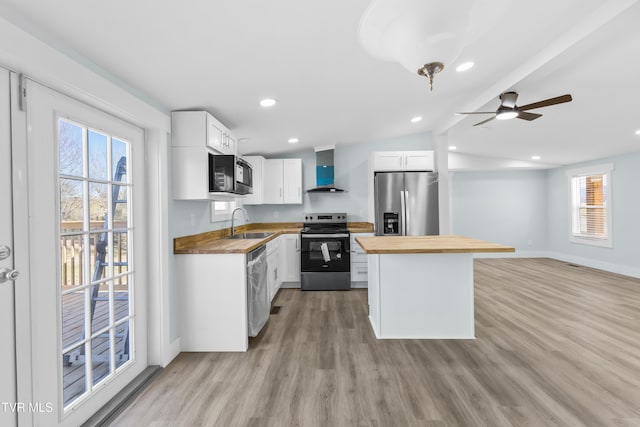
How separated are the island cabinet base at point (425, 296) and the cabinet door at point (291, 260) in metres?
2.01

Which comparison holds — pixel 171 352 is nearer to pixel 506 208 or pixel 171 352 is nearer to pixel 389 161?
pixel 389 161

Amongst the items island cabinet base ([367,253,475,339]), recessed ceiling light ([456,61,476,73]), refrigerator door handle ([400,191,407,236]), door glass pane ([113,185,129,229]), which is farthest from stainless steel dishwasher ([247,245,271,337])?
recessed ceiling light ([456,61,476,73])

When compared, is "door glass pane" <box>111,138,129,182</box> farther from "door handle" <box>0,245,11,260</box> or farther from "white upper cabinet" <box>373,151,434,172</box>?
"white upper cabinet" <box>373,151,434,172</box>

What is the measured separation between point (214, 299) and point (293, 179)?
8.97 ft

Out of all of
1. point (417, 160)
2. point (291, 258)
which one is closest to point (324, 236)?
point (291, 258)

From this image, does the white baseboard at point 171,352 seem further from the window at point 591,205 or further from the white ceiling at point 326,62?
the window at point 591,205

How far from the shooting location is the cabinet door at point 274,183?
4.89 metres

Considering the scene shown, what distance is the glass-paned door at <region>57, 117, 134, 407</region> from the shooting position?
1.60 meters

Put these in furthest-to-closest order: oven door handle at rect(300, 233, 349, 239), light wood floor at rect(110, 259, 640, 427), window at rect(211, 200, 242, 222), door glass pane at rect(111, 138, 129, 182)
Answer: oven door handle at rect(300, 233, 349, 239)
window at rect(211, 200, 242, 222)
door glass pane at rect(111, 138, 129, 182)
light wood floor at rect(110, 259, 640, 427)

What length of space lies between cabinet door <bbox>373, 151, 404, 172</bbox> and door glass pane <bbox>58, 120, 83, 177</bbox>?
147 inches

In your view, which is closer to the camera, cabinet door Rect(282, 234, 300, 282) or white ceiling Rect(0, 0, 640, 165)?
white ceiling Rect(0, 0, 640, 165)

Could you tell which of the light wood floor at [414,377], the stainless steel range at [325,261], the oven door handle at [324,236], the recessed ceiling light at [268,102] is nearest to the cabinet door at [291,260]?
the stainless steel range at [325,261]

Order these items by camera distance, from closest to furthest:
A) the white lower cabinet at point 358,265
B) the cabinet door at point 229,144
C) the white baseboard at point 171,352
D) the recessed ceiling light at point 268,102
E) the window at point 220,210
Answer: the white baseboard at point 171,352
the recessed ceiling light at point 268,102
the cabinet door at point 229,144
the window at point 220,210
the white lower cabinet at point 358,265

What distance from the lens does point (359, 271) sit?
452 cm
